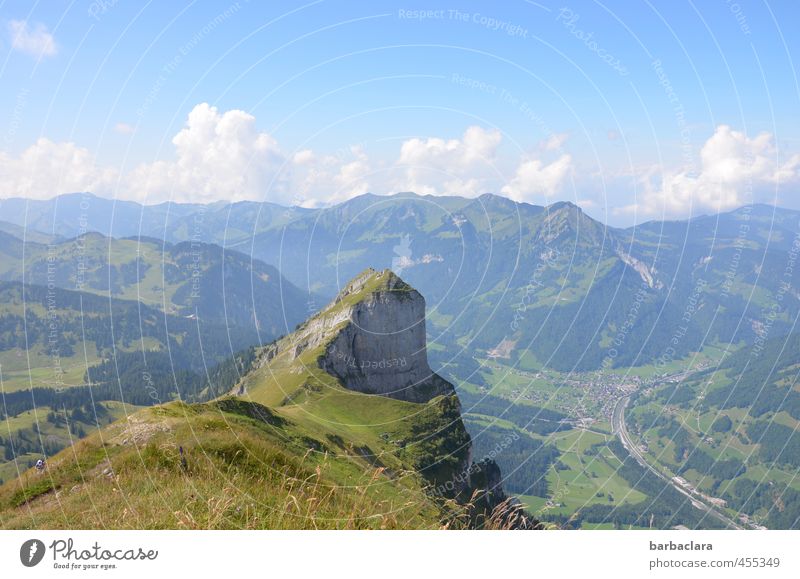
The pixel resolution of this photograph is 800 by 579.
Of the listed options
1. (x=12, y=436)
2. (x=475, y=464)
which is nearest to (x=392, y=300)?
(x=475, y=464)

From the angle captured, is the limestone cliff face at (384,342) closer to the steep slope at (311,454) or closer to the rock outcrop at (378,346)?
the rock outcrop at (378,346)

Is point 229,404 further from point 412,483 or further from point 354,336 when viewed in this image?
point 354,336

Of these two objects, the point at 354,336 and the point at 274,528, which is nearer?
the point at 274,528

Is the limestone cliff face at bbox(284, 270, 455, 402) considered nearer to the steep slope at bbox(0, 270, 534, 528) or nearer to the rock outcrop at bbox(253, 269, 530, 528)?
the rock outcrop at bbox(253, 269, 530, 528)

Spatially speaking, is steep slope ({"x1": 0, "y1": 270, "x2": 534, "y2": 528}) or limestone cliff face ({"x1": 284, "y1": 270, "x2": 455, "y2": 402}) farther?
limestone cliff face ({"x1": 284, "y1": 270, "x2": 455, "y2": 402})

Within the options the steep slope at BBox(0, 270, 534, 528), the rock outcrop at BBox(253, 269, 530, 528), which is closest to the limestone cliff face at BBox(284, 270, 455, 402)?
the rock outcrop at BBox(253, 269, 530, 528)
